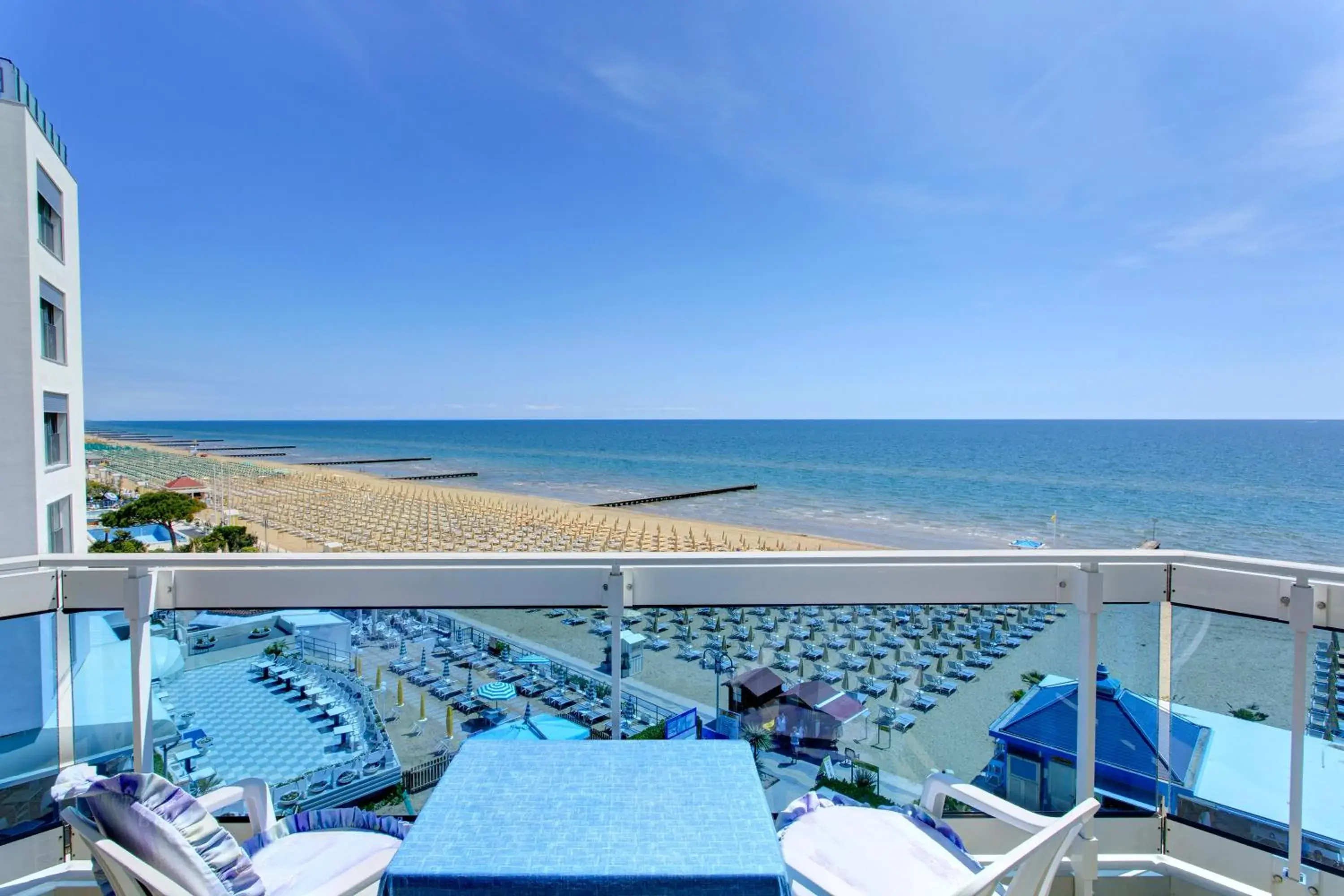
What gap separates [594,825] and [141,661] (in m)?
1.38

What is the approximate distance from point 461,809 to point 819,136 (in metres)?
9.93

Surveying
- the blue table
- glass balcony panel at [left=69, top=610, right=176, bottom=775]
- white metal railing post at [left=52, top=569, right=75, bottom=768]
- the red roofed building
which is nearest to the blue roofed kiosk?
the blue table

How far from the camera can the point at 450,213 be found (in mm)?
18719

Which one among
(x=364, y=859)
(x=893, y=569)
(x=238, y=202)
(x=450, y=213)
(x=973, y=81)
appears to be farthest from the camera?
(x=450, y=213)

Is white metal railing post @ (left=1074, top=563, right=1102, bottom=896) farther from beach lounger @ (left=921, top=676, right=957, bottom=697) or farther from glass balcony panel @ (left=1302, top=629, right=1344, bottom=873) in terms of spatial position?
glass balcony panel @ (left=1302, top=629, right=1344, bottom=873)

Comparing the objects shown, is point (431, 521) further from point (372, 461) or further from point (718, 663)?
point (372, 461)

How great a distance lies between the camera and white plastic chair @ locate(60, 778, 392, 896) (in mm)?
886

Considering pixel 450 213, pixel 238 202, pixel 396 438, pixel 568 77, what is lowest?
pixel 396 438

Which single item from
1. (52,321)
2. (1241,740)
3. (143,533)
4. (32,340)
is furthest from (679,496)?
(1241,740)

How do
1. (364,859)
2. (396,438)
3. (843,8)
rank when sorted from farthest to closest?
1. (396,438)
2. (843,8)
3. (364,859)

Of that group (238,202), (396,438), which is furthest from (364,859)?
(396,438)

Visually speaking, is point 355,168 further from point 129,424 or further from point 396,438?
point 129,424

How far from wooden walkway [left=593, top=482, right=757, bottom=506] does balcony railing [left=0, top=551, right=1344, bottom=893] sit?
28.1 m

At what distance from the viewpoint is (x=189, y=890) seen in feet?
3.07
